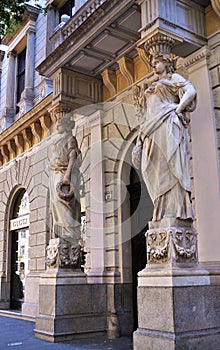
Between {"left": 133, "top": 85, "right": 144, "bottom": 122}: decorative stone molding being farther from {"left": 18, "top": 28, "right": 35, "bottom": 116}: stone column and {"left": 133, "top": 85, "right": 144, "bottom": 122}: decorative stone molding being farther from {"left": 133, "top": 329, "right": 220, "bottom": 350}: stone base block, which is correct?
{"left": 18, "top": 28, "right": 35, "bottom": 116}: stone column

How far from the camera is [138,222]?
30.6 feet

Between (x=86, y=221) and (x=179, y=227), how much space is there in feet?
14.3

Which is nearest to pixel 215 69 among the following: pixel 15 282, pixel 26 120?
pixel 26 120

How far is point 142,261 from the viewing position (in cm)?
908

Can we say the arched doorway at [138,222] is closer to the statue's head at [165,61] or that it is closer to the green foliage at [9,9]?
the statue's head at [165,61]

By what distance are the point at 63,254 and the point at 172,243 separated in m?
3.23

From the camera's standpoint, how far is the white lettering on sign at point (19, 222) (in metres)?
13.3

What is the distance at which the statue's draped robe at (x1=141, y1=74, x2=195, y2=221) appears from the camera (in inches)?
238

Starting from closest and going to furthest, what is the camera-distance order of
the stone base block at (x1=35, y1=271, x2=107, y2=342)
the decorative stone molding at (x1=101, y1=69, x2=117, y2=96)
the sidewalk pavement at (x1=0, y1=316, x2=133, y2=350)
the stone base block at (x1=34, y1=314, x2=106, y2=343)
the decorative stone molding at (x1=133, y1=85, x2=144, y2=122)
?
the sidewalk pavement at (x1=0, y1=316, x2=133, y2=350) < the stone base block at (x1=34, y1=314, x2=106, y2=343) < the stone base block at (x1=35, y1=271, x2=107, y2=342) < the decorative stone molding at (x1=133, y1=85, x2=144, y2=122) < the decorative stone molding at (x1=101, y1=69, x2=117, y2=96)

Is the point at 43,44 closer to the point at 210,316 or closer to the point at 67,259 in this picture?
the point at 67,259

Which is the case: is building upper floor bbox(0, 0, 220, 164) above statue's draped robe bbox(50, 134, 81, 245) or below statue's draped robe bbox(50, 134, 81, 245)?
above

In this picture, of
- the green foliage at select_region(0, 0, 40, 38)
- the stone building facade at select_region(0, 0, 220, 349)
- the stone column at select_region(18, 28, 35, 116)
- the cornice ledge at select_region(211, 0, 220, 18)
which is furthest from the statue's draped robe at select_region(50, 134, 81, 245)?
the stone column at select_region(18, 28, 35, 116)

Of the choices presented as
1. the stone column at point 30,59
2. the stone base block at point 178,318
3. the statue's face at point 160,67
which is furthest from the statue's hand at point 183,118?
the stone column at point 30,59

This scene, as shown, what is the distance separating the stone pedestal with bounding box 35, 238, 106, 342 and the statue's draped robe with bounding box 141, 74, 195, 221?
296cm
